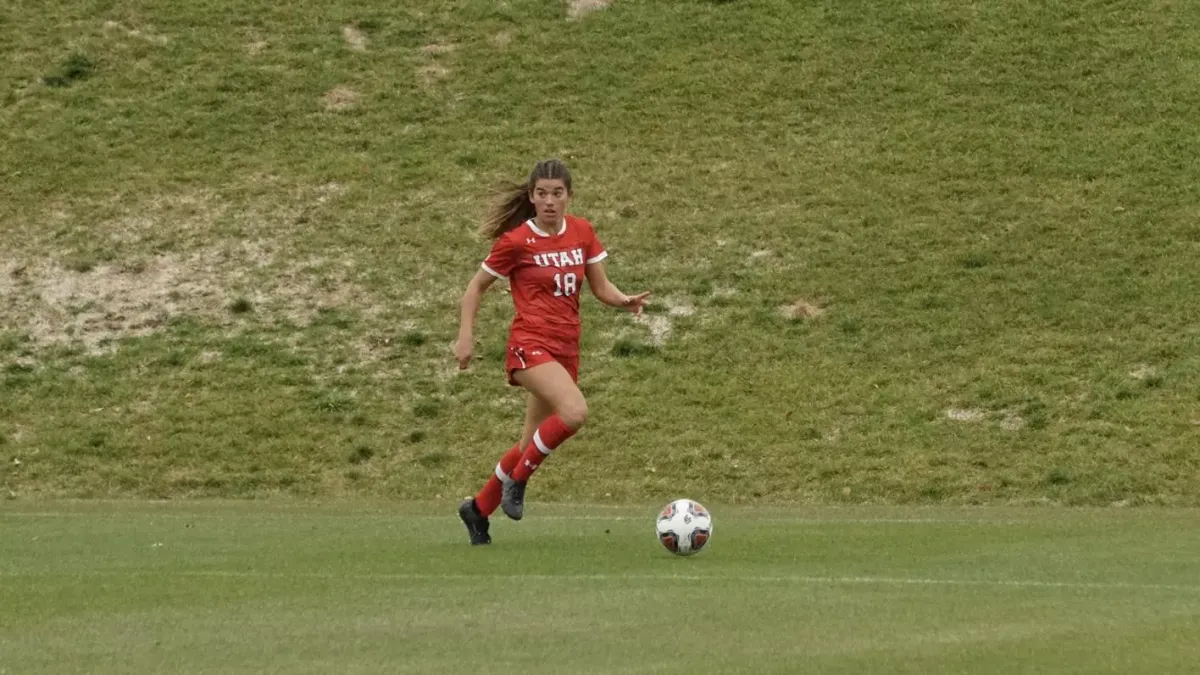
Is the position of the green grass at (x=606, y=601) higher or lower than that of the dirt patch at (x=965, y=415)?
higher

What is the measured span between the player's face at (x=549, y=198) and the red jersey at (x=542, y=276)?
16 centimetres

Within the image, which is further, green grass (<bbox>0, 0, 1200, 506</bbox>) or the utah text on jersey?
green grass (<bbox>0, 0, 1200, 506</bbox>)

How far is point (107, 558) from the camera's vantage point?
→ 12305 mm

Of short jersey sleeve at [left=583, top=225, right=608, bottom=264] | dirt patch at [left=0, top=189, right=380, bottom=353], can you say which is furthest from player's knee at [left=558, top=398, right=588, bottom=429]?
dirt patch at [left=0, top=189, right=380, bottom=353]

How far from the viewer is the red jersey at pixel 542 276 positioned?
12.1 meters

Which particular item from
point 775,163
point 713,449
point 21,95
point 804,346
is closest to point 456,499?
point 713,449

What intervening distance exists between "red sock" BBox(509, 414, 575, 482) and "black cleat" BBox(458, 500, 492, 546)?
49 cm

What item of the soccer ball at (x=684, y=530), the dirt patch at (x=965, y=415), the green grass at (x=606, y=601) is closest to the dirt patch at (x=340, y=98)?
the dirt patch at (x=965, y=415)

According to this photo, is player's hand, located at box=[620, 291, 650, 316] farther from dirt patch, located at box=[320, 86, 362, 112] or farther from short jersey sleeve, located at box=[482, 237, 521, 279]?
dirt patch, located at box=[320, 86, 362, 112]

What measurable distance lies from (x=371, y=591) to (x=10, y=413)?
14.4 metres

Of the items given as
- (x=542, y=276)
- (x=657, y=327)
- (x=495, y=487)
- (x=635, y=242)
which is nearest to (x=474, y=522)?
(x=495, y=487)

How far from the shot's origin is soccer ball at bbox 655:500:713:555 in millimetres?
11445

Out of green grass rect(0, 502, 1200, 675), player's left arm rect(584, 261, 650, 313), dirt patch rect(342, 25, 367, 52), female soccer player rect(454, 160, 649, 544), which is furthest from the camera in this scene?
dirt patch rect(342, 25, 367, 52)

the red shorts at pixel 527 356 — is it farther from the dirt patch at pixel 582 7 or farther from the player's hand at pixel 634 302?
the dirt patch at pixel 582 7
